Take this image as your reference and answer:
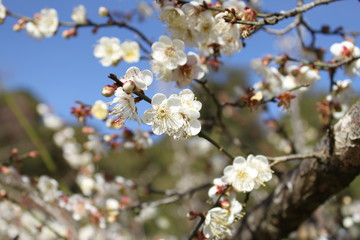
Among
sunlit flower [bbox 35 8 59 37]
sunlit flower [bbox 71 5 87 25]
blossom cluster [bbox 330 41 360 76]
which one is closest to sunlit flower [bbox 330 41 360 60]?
blossom cluster [bbox 330 41 360 76]

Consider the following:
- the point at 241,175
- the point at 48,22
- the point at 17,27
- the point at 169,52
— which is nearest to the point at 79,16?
the point at 48,22

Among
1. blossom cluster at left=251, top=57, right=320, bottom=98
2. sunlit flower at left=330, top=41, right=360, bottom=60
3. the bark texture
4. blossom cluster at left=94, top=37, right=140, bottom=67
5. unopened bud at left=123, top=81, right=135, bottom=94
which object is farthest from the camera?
blossom cluster at left=94, top=37, right=140, bottom=67

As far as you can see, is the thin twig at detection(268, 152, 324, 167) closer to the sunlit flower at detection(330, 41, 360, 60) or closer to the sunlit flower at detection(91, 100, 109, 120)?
the sunlit flower at detection(330, 41, 360, 60)

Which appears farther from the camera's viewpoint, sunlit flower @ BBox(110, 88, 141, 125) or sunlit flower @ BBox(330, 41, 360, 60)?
sunlit flower @ BBox(330, 41, 360, 60)

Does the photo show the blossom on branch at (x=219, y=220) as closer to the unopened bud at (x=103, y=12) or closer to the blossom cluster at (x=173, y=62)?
the blossom cluster at (x=173, y=62)

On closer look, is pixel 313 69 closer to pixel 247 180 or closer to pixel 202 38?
pixel 202 38

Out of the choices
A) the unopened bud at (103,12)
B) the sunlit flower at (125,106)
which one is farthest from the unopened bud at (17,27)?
the sunlit flower at (125,106)

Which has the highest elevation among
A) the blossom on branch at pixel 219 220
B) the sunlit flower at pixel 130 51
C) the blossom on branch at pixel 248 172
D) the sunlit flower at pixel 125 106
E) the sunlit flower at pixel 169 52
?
the sunlit flower at pixel 130 51

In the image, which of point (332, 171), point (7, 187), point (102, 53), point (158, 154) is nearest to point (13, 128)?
point (158, 154)
